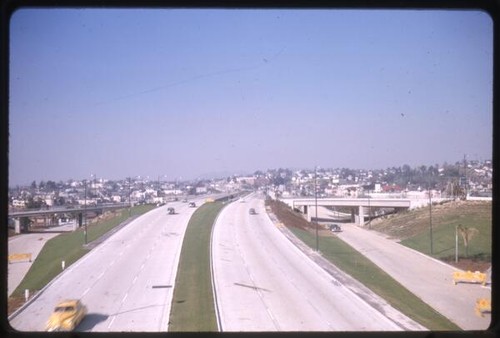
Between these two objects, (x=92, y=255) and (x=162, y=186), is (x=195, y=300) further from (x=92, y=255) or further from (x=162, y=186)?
(x=162, y=186)

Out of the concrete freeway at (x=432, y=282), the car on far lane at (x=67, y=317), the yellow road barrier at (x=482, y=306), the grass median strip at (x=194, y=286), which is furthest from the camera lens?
the grass median strip at (x=194, y=286)

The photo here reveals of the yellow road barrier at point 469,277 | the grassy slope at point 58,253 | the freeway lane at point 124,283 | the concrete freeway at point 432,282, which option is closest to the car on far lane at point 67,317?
the freeway lane at point 124,283

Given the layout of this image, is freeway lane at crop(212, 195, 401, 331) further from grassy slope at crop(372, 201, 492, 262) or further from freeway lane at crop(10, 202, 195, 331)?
grassy slope at crop(372, 201, 492, 262)

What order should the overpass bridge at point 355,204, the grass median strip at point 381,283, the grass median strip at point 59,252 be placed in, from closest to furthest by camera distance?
1. the grass median strip at point 381,283
2. the grass median strip at point 59,252
3. the overpass bridge at point 355,204

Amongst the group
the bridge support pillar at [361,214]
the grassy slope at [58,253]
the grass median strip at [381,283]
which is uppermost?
the grassy slope at [58,253]

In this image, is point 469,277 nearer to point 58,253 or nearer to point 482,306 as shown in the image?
point 482,306

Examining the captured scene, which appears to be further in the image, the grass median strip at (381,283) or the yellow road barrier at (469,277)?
the grass median strip at (381,283)

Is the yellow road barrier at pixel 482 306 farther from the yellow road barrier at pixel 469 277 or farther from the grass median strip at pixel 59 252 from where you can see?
the grass median strip at pixel 59 252
